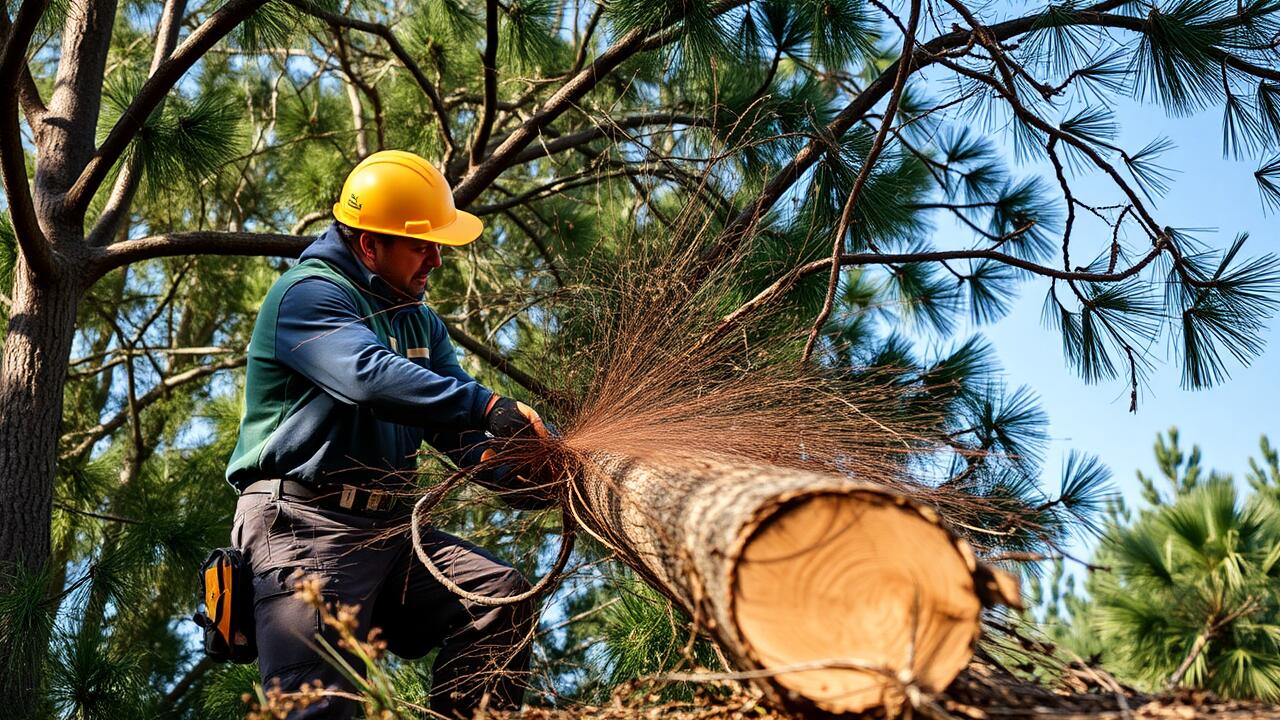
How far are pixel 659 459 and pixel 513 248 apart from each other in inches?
187

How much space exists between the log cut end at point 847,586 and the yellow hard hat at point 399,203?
1.77 metres

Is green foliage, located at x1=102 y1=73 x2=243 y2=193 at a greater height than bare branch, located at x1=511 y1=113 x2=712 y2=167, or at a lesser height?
lesser

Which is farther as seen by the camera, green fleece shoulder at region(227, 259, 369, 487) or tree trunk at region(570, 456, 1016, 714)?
green fleece shoulder at region(227, 259, 369, 487)

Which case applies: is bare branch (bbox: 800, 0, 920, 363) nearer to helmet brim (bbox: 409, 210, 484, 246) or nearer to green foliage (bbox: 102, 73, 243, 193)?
helmet brim (bbox: 409, 210, 484, 246)

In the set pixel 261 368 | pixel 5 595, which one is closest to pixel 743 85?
pixel 261 368

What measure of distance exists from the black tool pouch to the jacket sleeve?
481 mm

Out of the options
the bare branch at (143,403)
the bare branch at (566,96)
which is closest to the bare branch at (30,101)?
the bare branch at (566,96)

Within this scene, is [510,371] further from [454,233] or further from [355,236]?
[355,236]

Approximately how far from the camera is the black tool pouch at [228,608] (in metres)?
2.68

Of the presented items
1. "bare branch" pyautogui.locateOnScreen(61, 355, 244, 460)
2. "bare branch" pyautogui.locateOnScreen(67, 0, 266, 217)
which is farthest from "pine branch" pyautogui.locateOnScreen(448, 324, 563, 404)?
"bare branch" pyautogui.locateOnScreen(61, 355, 244, 460)

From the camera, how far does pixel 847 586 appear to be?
1694 millimetres

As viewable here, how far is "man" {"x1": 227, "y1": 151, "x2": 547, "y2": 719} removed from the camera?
2.62 m

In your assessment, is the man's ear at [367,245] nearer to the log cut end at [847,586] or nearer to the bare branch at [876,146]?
the bare branch at [876,146]

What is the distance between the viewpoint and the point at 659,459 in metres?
2.26
